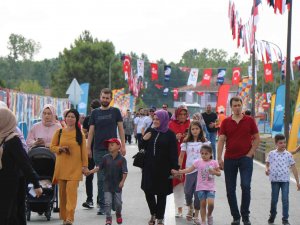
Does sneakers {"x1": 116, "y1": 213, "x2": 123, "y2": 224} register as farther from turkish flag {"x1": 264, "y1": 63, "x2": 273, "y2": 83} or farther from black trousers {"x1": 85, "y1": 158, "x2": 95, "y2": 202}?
turkish flag {"x1": 264, "y1": 63, "x2": 273, "y2": 83}

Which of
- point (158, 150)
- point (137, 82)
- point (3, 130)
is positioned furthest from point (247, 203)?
point (137, 82)

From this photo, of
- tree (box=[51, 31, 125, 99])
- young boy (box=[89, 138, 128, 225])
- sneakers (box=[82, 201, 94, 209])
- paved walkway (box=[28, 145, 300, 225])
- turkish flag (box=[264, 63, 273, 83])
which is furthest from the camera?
tree (box=[51, 31, 125, 99])

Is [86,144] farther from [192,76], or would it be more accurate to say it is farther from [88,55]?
[88,55]

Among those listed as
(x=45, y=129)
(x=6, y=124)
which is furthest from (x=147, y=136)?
(x=6, y=124)

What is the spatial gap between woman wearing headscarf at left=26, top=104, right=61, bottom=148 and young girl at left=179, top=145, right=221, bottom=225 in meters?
2.27

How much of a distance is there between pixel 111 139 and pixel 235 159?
1.72 metres

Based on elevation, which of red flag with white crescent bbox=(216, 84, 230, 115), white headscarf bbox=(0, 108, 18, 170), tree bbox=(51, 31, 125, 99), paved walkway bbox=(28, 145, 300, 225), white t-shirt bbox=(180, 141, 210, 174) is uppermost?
tree bbox=(51, 31, 125, 99)

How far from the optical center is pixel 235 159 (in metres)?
12.6

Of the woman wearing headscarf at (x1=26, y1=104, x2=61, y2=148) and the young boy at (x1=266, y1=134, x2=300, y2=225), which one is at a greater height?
the woman wearing headscarf at (x1=26, y1=104, x2=61, y2=148)

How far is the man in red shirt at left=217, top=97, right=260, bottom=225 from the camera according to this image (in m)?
12.5

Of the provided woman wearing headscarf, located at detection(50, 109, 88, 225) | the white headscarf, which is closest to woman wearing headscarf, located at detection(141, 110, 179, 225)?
woman wearing headscarf, located at detection(50, 109, 88, 225)

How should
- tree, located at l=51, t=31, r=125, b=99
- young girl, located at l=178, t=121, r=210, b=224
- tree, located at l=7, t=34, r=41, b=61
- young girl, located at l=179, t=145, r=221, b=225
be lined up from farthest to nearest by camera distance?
tree, located at l=7, t=34, r=41, b=61
tree, located at l=51, t=31, r=125, b=99
young girl, located at l=178, t=121, r=210, b=224
young girl, located at l=179, t=145, r=221, b=225

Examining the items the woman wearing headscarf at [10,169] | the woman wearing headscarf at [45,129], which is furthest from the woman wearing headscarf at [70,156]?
the woman wearing headscarf at [10,169]

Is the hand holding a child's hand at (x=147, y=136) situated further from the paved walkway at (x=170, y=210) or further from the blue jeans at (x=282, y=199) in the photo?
the blue jeans at (x=282, y=199)
